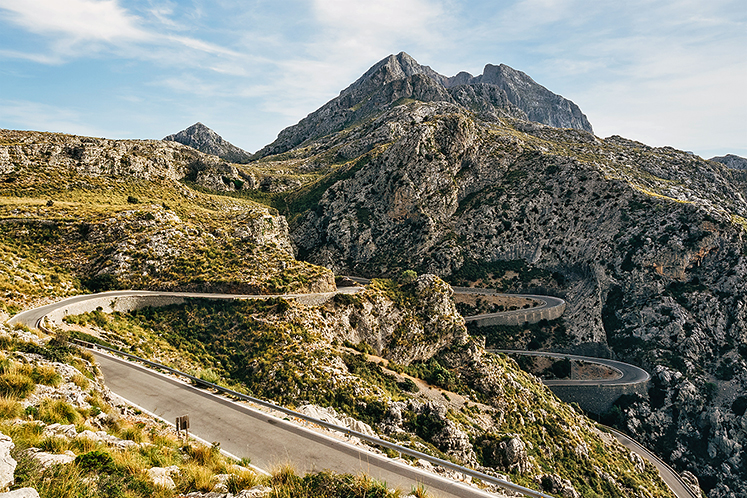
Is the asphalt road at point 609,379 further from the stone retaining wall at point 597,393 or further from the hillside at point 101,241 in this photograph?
the hillside at point 101,241

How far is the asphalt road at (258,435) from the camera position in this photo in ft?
41.8

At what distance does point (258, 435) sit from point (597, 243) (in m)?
98.6

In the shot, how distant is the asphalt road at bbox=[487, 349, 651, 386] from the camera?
62.0 metres

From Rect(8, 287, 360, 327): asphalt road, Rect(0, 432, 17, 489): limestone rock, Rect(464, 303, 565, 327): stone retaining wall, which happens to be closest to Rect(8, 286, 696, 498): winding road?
Rect(8, 287, 360, 327): asphalt road

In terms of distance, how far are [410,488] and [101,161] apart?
87197mm

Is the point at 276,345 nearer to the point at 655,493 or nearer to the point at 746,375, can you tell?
the point at 655,493

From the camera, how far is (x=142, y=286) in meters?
37.8

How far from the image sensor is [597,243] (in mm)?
88750

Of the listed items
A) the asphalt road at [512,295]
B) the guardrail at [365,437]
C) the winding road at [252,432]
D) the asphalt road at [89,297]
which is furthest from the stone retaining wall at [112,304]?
the asphalt road at [512,295]

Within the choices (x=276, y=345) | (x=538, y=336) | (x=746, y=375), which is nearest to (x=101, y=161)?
(x=276, y=345)

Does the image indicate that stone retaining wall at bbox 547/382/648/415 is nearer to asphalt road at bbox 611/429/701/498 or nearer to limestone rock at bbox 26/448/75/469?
asphalt road at bbox 611/429/701/498

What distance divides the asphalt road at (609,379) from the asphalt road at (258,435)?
6234cm

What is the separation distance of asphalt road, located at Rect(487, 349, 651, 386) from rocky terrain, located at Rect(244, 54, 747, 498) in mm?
2445

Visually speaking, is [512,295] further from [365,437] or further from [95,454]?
[95,454]
